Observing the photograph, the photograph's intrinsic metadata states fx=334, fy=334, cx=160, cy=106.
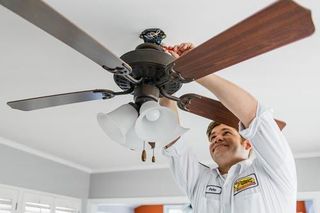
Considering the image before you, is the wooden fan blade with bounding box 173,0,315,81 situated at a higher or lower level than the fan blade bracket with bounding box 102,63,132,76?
lower

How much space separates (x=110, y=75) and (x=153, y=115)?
830 mm

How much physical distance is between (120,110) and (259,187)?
2.13 feet

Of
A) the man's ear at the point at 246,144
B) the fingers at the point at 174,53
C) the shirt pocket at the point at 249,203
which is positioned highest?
the fingers at the point at 174,53

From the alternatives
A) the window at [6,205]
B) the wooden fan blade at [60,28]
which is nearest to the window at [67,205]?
the window at [6,205]

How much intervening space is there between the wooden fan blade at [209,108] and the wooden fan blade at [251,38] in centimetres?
22

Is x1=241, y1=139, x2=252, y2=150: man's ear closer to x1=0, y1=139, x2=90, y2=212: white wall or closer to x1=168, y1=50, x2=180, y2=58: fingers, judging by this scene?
x1=168, y1=50, x2=180, y2=58: fingers

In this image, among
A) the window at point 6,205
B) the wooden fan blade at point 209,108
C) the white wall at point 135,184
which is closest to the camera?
the wooden fan blade at point 209,108

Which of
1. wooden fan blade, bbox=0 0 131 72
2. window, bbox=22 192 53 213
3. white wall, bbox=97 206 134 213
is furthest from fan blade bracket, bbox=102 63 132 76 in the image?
white wall, bbox=97 206 134 213

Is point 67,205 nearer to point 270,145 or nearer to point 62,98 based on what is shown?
point 62,98

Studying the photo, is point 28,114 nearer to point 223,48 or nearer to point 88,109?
point 88,109

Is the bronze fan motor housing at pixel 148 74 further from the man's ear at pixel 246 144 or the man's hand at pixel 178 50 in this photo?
the man's ear at pixel 246 144

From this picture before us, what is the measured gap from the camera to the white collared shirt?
1126 mm

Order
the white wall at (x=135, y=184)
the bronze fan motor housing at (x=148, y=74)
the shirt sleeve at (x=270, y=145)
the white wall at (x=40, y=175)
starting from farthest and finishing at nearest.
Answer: the white wall at (x=135, y=184) < the white wall at (x=40, y=175) < the bronze fan motor housing at (x=148, y=74) < the shirt sleeve at (x=270, y=145)

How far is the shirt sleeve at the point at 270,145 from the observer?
1101 mm
